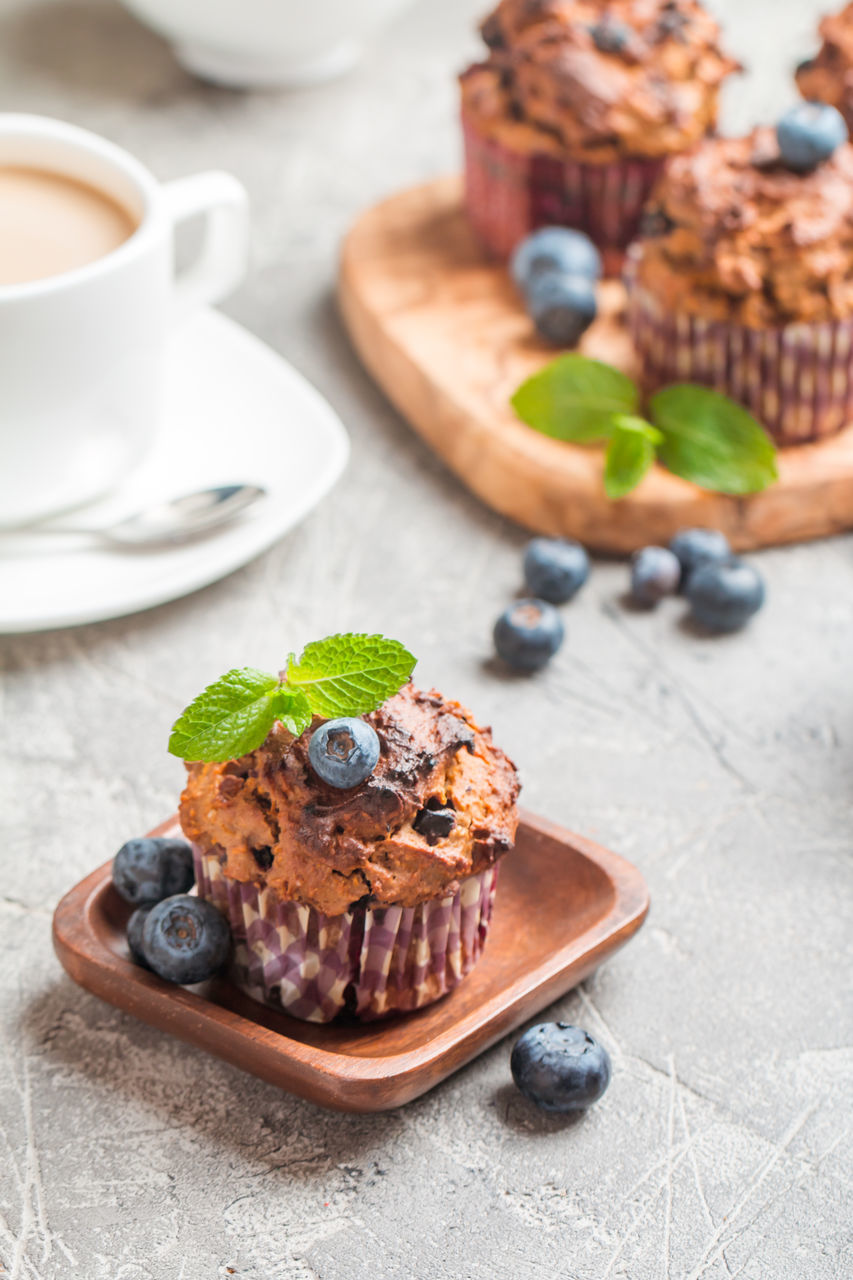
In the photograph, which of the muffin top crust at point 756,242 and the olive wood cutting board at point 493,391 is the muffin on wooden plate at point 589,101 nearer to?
the olive wood cutting board at point 493,391

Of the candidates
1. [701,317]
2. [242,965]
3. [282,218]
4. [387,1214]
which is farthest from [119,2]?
[387,1214]

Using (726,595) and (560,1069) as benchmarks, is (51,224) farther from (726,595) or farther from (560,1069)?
(560,1069)

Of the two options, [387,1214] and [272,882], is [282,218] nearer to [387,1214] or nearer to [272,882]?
[272,882]

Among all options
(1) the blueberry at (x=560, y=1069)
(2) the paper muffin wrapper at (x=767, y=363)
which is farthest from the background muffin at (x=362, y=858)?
(2) the paper muffin wrapper at (x=767, y=363)

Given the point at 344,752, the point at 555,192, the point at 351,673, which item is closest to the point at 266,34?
the point at 555,192

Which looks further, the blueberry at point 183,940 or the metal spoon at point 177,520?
the metal spoon at point 177,520

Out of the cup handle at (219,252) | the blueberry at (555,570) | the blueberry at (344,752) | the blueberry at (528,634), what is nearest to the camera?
the blueberry at (344,752)

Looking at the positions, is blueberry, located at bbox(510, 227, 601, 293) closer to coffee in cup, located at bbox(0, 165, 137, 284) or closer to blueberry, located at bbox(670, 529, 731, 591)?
blueberry, located at bbox(670, 529, 731, 591)
